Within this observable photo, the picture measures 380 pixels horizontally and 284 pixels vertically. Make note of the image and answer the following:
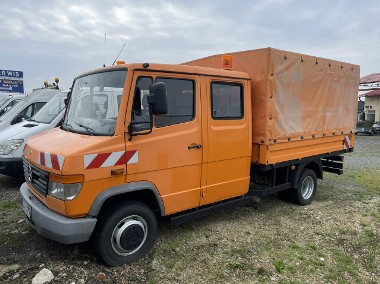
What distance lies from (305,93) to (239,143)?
1.79 meters

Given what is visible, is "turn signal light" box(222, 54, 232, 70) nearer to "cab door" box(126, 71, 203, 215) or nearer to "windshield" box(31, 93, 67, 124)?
"cab door" box(126, 71, 203, 215)

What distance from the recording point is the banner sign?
25.1 m

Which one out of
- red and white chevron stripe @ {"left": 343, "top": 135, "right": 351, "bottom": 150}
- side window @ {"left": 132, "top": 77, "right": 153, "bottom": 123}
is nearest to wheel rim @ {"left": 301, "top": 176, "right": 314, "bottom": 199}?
red and white chevron stripe @ {"left": 343, "top": 135, "right": 351, "bottom": 150}

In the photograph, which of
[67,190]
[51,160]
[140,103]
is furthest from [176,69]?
[67,190]

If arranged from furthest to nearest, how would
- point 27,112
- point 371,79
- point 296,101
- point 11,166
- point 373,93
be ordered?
1. point 373,93
2. point 371,79
3. point 27,112
4. point 11,166
5. point 296,101

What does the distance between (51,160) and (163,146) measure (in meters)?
1.28

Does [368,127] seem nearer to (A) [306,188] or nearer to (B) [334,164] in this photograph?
(B) [334,164]

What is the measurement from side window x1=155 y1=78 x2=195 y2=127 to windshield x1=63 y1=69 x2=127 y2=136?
0.52 metres

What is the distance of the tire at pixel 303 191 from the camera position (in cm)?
618

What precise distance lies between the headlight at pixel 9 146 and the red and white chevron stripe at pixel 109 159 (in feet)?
12.3

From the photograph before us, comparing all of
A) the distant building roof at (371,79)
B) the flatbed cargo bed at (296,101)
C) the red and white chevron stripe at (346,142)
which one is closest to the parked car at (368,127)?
the distant building roof at (371,79)

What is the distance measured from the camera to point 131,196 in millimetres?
4004

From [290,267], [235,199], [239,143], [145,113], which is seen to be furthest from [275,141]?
[145,113]

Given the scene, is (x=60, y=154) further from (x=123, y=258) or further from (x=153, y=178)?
(x=123, y=258)
